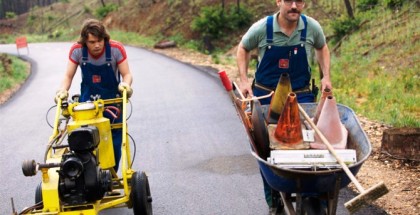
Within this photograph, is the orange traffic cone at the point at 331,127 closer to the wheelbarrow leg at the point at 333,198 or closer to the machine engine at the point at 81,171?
the wheelbarrow leg at the point at 333,198

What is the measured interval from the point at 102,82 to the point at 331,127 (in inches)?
96.5

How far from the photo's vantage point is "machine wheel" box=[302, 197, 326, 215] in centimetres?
376

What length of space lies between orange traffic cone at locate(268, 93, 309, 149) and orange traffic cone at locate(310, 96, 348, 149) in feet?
0.41

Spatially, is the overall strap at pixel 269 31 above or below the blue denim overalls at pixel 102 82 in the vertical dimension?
above

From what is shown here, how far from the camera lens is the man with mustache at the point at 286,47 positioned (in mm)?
4535

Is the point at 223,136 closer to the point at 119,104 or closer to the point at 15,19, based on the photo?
the point at 119,104

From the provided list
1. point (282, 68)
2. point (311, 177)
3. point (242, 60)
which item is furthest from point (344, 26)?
point (311, 177)

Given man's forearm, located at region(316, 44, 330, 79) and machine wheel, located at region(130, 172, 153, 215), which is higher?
man's forearm, located at region(316, 44, 330, 79)

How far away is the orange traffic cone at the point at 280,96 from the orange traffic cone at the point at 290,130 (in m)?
0.27

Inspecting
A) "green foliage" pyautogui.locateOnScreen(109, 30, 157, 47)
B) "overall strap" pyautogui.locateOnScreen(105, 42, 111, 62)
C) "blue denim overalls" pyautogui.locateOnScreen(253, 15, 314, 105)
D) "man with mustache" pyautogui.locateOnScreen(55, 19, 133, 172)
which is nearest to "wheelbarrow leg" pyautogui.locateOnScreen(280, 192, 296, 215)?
"blue denim overalls" pyautogui.locateOnScreen(253, 15, 314, 105)

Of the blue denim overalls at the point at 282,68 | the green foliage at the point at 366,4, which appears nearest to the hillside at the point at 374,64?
the green foliage at the point at 366,4

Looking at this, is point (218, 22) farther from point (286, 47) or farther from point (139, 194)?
point (139, 194)

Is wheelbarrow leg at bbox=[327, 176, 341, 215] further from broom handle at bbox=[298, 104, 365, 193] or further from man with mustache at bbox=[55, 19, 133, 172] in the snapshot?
man with mustache at bbox=[55, 19, 133, 172]

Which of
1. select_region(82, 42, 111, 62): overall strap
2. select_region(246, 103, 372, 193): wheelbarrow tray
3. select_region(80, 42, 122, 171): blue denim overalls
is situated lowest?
select_region(246, 103, 372, 193): wheelbarrow tray
